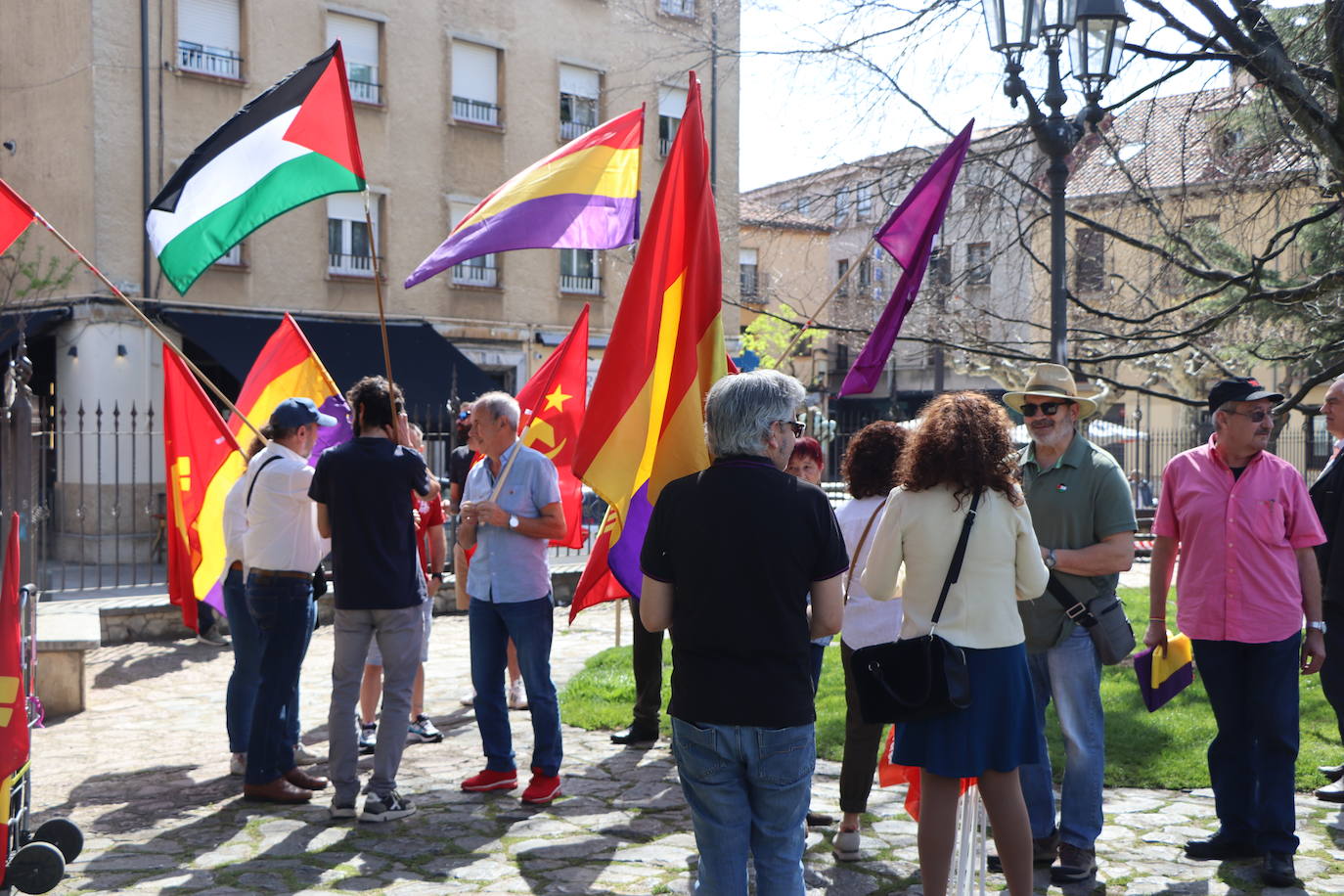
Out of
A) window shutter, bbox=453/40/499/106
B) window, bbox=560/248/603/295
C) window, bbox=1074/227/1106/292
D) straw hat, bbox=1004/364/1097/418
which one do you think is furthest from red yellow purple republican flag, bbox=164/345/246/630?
window, bbox=560/248/603/295

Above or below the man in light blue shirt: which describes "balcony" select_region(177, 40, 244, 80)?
above

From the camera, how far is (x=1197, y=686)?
29.2 feet

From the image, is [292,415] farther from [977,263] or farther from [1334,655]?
[977,263]

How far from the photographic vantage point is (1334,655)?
19.2 ft

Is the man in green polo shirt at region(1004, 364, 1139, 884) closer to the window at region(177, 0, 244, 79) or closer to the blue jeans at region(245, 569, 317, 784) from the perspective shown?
the blue jeans at region(245, 569, 317, 784)

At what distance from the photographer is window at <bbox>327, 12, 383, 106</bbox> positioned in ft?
71.7

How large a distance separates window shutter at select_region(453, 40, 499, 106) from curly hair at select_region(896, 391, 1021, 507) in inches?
822

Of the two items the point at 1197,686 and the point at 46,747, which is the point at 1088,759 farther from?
the point at 46,747

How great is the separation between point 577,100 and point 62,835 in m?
21.9

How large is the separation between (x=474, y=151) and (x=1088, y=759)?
2055 cm

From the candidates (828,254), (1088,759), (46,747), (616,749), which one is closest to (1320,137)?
(1088,759)

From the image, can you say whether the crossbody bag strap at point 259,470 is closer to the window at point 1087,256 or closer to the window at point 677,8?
the window at point 1087,256

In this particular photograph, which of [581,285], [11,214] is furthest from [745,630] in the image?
[581,285]

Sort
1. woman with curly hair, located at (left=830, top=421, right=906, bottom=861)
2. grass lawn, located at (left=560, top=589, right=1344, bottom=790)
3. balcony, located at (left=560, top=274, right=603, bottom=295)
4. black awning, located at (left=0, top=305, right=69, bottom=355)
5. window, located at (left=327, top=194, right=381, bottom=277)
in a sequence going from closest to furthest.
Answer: woman with curly hair, located at (left=830, top=421, right=906, bottom=861), grass lawn, located at (left=560, top=589, right=1344, bottom=790), black awning, located at (left=0, top=305, right=69, bottom=355), window, located at (left=327, top=194, right=381, bottom=277), balcony, located at (left=560, top=274, right=603, bottom=295)
